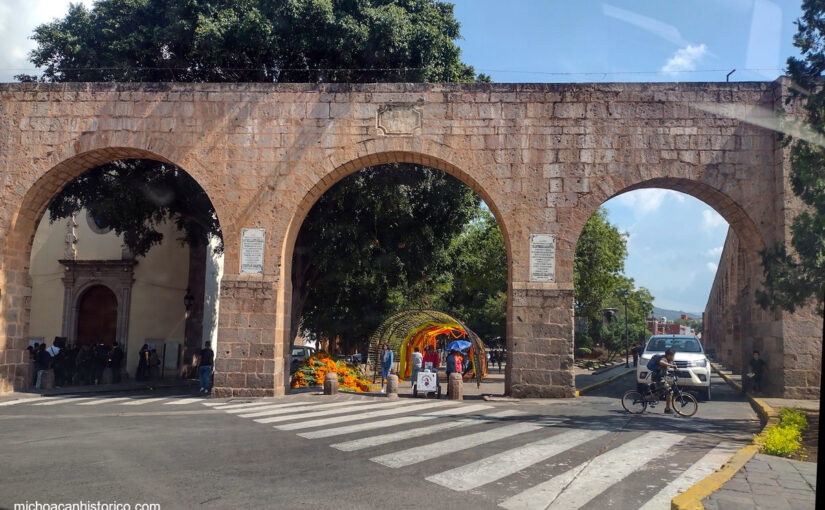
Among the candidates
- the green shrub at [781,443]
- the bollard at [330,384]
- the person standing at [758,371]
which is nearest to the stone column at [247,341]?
the bollard at [330,384]

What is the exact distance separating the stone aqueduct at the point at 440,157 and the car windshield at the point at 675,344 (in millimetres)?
1418

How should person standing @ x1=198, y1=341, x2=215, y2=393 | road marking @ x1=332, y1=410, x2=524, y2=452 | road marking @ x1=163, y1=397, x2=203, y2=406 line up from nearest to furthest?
1. road marking @ x1=332, y1=410, x2=524, y2=452
2. road marking @ x1=163, y1=397, x2=203, y2=406
3. person standing @ x1=198, y1=341, x2=215, y2=393

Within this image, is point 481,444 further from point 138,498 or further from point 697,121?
point 697,121

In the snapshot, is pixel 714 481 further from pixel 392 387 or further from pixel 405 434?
pixel 392 387

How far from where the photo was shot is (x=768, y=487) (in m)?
5.99

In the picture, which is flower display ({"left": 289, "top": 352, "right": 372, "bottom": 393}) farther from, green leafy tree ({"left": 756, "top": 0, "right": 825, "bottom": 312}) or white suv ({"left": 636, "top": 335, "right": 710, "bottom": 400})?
green leafy tree ({"left": 756, "top": 0, "right": 825, "bottom": 312})

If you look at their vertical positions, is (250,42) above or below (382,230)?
above

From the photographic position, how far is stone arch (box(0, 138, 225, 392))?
15.3 metres

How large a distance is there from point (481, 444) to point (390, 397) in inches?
270

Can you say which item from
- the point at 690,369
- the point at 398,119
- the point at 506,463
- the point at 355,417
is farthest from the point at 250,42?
the point at 506,463

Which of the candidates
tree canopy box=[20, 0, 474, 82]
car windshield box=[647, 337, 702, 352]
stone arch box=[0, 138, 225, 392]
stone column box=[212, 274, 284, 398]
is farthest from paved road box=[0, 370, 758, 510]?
tree canopy box=[20, 0, 474, 82]

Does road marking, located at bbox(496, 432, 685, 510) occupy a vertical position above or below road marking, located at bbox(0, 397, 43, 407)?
above

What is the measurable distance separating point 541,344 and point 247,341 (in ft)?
21.2

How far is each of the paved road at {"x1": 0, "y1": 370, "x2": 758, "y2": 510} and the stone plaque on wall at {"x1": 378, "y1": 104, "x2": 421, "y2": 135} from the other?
6179 mm
